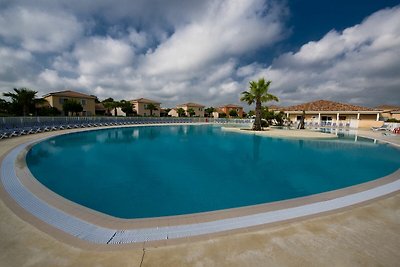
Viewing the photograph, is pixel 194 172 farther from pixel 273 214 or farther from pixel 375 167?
A: pixel 375 167

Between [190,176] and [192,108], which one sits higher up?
[192,108]

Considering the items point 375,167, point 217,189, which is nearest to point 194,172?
point 217,189

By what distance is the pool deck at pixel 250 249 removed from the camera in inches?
98.0

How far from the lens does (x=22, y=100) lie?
2905 cm

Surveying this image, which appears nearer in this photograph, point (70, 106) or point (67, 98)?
point (70, 106)

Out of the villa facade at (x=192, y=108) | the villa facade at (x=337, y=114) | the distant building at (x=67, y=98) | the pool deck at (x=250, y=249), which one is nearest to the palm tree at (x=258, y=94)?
the villa facade at (x=337, y=114)

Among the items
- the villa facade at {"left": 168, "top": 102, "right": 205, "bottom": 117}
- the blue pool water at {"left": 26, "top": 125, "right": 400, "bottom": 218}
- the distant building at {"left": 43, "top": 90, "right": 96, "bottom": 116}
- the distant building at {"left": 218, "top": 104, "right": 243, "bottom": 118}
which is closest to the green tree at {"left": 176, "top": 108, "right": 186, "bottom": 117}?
the villa facade at {"left": 168, "top": 102, "right": 205, "bottom": 117}

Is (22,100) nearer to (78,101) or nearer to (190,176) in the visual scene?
(78,101)

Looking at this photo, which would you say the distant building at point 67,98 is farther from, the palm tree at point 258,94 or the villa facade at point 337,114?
the villa facade at point 337,114

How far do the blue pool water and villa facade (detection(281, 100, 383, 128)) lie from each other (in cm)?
2463

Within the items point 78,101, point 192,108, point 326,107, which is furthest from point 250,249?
point 192,108

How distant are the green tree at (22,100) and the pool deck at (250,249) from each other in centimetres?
3430

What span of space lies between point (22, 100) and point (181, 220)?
36374mm

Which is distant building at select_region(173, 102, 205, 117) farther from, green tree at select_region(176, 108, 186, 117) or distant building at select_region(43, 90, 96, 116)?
distant building at select_region(43, 90, 96, 116)
